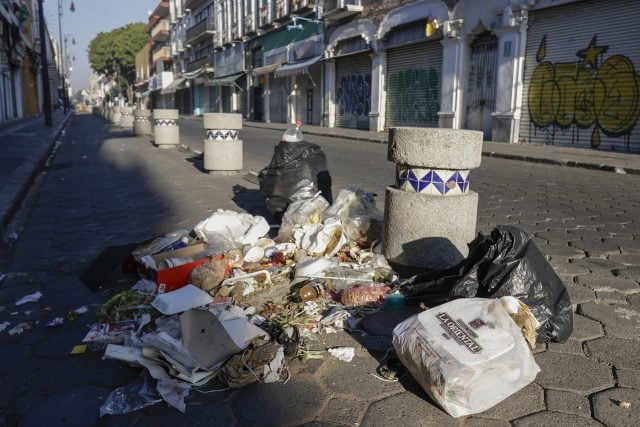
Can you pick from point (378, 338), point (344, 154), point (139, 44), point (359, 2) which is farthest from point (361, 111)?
point (139, 44)

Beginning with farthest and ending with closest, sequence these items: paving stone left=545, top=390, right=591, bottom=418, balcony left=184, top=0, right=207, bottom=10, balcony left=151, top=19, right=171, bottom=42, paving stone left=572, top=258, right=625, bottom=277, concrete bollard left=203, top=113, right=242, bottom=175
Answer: balcony left=151, top=19, right=171, bottom=42 → balcony left=184, top=0, right=207, bottom=10 → concrete bollard left=203, top=113, right=242, bottom=175 → paving stone left=572, top=258, right=625, bottom=277 → paving stone left=545, top=390, right=591, bottom=418

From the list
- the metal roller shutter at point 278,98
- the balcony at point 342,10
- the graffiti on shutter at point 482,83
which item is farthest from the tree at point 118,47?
the graffiti on shutter at point 482,83

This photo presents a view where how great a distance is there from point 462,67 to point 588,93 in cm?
478

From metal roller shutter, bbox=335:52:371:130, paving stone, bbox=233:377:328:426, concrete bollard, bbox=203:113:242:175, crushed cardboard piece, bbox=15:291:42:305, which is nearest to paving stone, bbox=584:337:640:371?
paving stone, bbox=233:377:328:426

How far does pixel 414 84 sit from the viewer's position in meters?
20.1

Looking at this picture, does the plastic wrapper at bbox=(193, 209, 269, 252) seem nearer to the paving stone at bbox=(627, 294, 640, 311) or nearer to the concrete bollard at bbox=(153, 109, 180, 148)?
the paving stone at bbox=(627, 294, 640, 311)

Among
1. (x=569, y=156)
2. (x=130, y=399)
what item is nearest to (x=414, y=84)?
(x=569, y=156)

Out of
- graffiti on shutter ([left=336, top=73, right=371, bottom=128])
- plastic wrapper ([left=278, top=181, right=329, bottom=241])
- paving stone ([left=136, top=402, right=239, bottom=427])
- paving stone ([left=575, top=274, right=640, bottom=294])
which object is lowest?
paving stone ([left=136, top=402, right=239, bottom=427])

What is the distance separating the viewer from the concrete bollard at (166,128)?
1454cm

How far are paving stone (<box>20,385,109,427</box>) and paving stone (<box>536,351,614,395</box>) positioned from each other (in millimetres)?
1896

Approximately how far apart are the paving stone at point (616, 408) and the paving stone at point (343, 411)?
904 mm

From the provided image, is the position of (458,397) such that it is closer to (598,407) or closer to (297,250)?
(598,407)

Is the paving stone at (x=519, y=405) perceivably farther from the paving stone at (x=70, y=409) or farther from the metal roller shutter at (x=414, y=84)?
the metal roller shutter at (x=414, y=84)

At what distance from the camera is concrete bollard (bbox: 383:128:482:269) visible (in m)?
3.29
